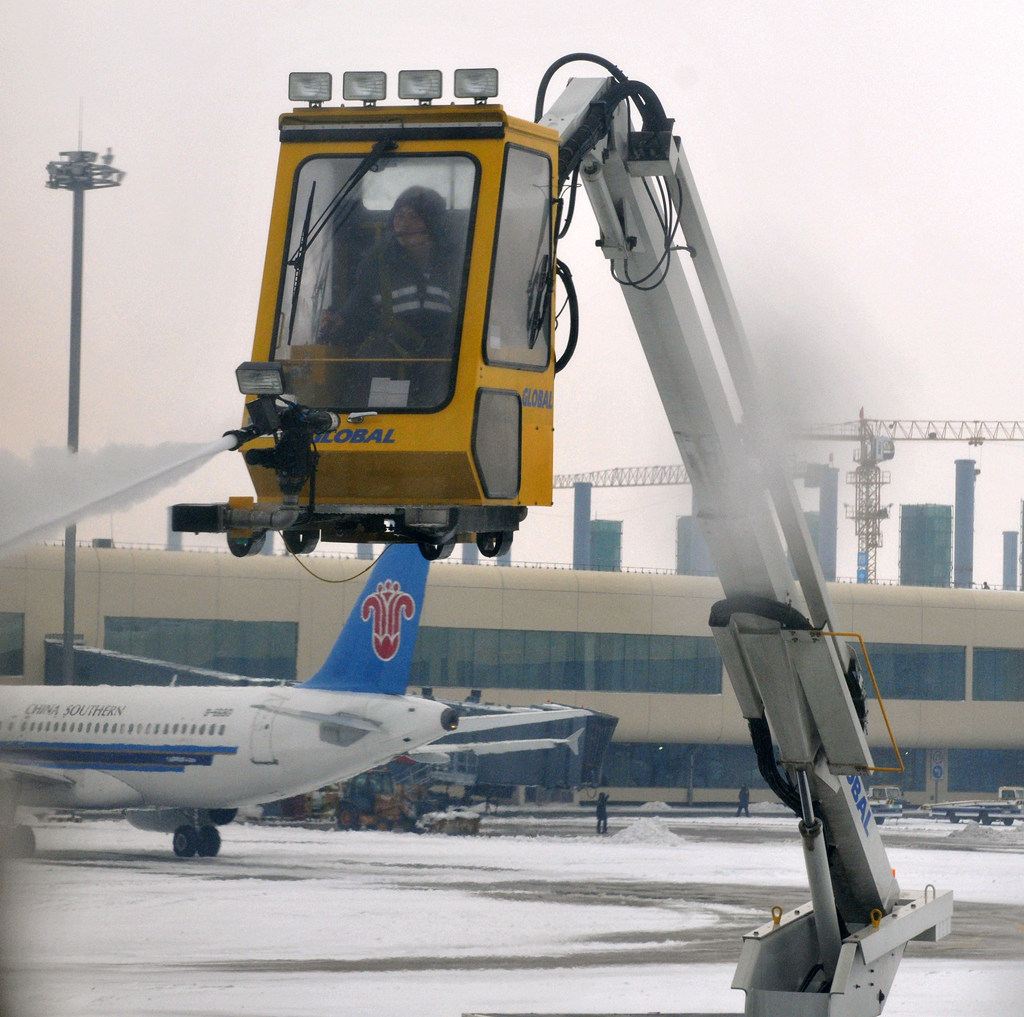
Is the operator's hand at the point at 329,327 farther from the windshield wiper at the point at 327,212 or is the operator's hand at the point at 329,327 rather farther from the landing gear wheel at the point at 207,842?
the landing gear wheel at the point at 207,842

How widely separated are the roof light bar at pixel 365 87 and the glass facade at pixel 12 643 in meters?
41.6

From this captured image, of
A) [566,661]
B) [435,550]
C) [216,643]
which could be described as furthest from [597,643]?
[435,550]

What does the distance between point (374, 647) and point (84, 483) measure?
27615 millimetres

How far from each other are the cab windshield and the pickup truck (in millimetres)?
52065

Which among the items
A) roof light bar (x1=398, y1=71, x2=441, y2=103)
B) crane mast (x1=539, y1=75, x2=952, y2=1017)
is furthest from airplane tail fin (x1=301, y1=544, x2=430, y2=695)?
roof light bar (x1=398, y1=71, x2=441, y2=103)

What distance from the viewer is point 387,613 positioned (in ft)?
115

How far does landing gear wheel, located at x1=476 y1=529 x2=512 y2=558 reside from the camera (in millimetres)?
7840

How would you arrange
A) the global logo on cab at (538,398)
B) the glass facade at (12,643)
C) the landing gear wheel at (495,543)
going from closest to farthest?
the global logo on cab at (538,398) → the landing gear wheel at (495,543) → the glass facade at (12,643)

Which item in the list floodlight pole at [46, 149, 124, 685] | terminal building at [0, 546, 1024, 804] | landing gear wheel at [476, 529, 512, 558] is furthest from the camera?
terminal building at [0, 546, 1024, 804]

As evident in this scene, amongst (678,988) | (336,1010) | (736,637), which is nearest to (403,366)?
(736,637)

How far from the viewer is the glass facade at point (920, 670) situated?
6544 centimetres

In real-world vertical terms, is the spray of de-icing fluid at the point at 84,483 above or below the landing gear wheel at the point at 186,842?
above

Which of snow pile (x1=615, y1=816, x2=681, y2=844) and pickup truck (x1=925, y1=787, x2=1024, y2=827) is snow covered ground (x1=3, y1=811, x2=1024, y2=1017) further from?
pickup truck (x1=925, y1=787, x2=1024, y2=827)

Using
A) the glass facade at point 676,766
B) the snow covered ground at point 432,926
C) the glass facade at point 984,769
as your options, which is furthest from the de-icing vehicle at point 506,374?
the glass facade at point 984,769
